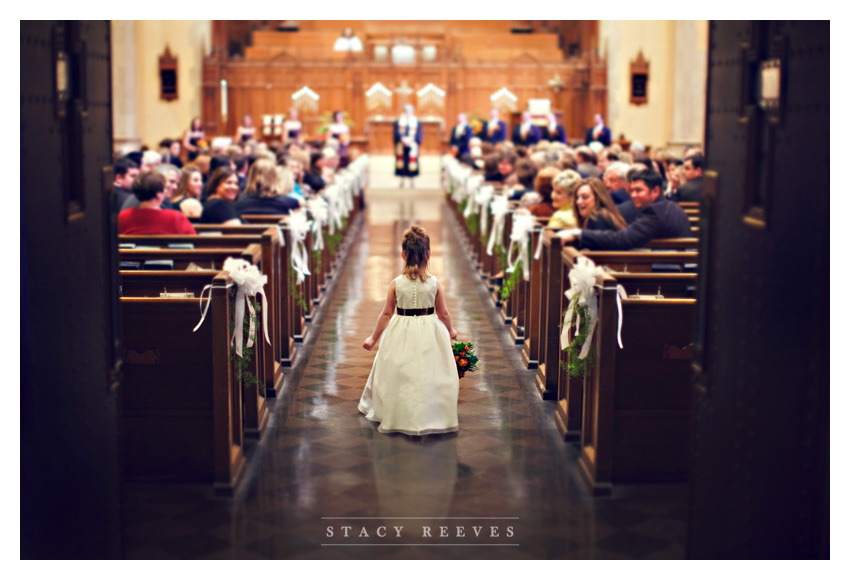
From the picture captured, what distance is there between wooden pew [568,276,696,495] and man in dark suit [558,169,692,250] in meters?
1.65

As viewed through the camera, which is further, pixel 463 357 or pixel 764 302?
pixel 463 357

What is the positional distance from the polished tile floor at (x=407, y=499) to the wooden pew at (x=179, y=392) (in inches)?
7.4

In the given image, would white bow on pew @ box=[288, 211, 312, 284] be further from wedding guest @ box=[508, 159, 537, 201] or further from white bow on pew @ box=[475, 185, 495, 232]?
white bow on pew @ box=[475, 185, 495, 232]

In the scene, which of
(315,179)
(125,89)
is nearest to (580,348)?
(315,179)

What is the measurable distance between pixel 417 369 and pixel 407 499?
42.2 inches

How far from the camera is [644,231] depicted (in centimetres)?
716

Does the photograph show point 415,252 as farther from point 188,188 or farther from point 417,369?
point 188,188

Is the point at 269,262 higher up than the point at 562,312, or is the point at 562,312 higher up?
the point at 269,262

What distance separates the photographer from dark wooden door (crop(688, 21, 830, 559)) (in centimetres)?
397

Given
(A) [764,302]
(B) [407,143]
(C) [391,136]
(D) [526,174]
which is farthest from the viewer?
(C) [391,136]

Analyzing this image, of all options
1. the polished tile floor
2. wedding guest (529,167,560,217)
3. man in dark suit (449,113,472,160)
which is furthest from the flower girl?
man in dark suit (449,113,472,160)

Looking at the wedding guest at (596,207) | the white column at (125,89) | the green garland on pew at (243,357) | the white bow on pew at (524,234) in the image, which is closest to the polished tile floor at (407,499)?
the green garland on pew at (243,357)
